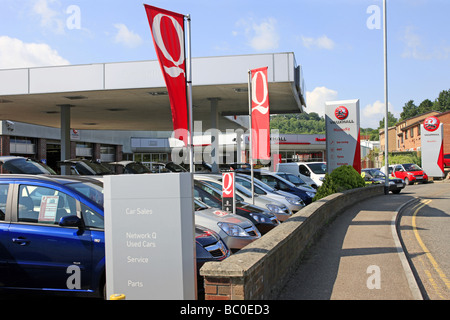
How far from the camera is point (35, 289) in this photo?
17.6 feet

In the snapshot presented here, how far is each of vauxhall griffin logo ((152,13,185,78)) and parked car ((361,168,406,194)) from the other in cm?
2011

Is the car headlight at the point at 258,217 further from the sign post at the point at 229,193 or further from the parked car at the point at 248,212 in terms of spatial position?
the sign post at the point at 229,193

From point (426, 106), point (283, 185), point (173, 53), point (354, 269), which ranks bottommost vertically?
point (354, 269)

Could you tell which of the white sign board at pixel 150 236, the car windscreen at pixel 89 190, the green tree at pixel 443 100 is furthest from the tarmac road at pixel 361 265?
the green tree at pixel 443 100

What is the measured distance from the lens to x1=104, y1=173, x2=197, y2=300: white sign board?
4012 millimetres

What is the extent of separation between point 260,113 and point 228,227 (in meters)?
5.26

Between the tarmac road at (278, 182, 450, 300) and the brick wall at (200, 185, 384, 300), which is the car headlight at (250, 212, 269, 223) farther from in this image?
the tarmac road at (278, 182, 450, 300)

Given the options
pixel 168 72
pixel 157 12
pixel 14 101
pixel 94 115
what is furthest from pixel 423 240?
pixel 94 115

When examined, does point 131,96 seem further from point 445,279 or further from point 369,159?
point 369,159

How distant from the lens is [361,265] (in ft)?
23.6

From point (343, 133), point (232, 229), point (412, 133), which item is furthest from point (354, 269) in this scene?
point (412, 133)

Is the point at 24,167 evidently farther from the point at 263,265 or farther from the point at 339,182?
the point at 339,182

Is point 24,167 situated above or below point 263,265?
above

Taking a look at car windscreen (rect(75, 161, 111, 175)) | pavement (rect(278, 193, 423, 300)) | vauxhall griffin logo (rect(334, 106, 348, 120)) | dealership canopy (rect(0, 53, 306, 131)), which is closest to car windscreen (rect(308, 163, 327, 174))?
vauxhall griffin logo (rect(334, 106, 348, 120))
